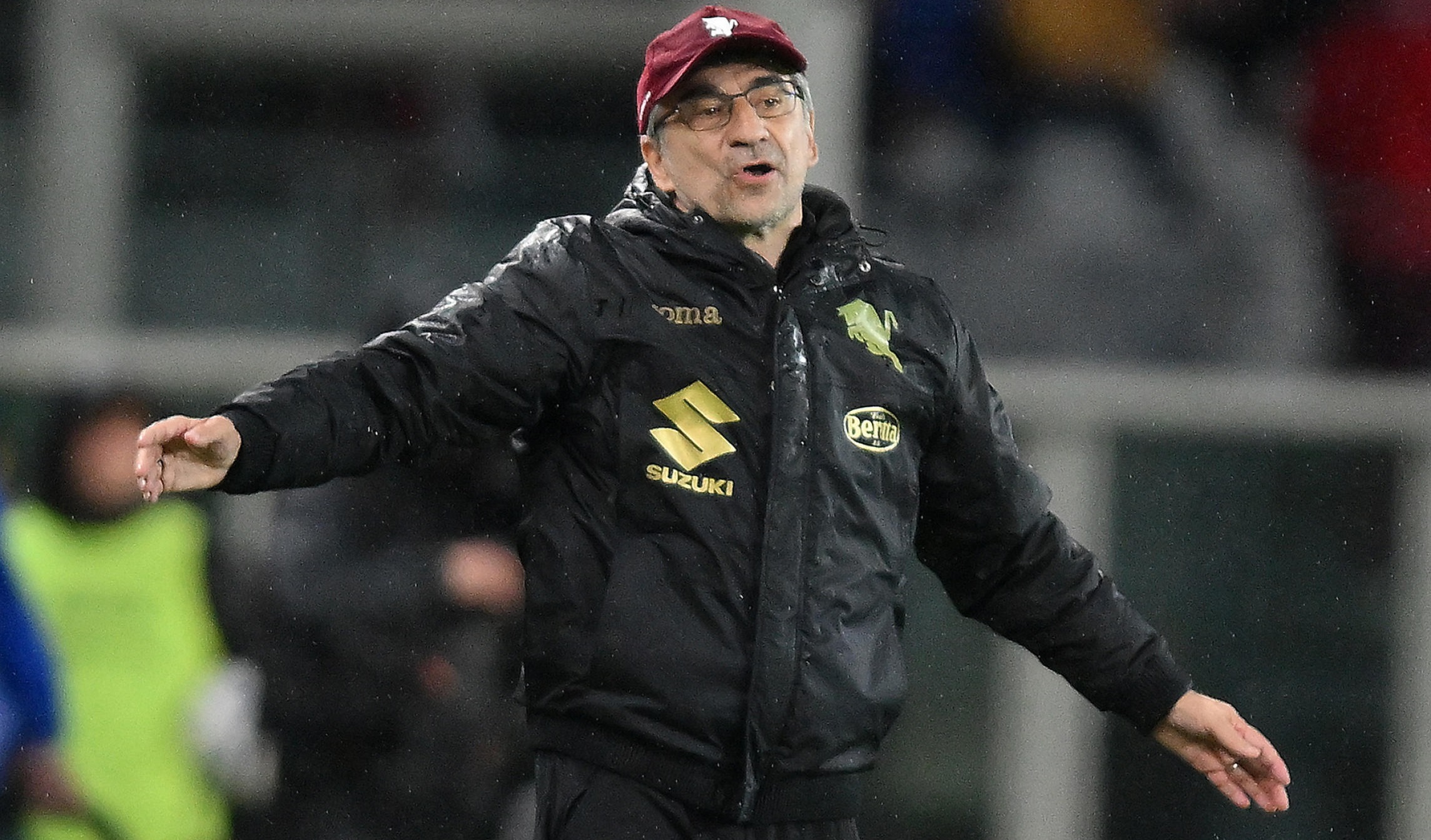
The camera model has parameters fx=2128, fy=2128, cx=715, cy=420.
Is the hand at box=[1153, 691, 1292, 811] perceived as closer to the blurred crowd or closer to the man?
the man

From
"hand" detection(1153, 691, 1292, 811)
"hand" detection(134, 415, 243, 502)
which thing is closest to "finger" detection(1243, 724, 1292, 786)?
"hand" detection(1153, 691, 1292, 811)

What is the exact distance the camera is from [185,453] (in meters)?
2.66

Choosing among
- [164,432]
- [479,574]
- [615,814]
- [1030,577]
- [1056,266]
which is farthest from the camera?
[1056,266]

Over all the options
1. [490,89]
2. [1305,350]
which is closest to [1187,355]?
[1305,350]

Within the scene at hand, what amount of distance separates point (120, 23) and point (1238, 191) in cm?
389

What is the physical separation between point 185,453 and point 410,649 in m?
2.09

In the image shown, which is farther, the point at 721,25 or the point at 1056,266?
the point at 1056,266

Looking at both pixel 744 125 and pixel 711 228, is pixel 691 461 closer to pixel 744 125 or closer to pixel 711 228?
pixel 711 228

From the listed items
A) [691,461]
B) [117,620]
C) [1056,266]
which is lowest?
Answer: [117,620]

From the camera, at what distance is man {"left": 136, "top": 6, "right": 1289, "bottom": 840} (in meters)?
2.88

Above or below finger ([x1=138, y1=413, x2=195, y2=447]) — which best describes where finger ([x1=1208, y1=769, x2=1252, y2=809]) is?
below

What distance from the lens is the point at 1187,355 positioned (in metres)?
6.57

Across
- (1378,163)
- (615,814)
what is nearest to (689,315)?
(615,814)

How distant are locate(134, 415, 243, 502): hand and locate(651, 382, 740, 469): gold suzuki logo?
0.59 metres
